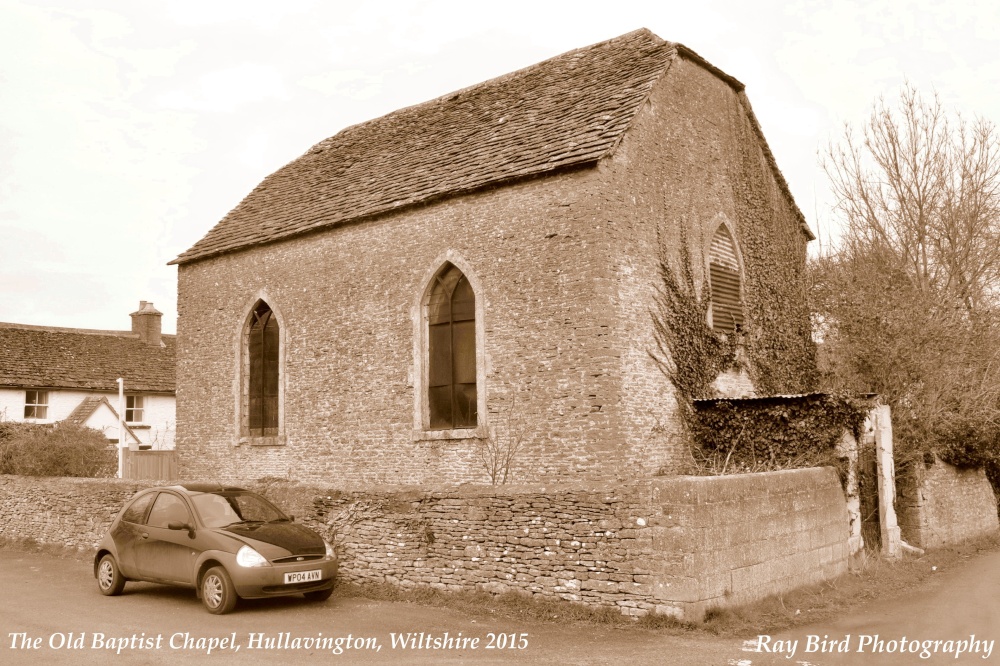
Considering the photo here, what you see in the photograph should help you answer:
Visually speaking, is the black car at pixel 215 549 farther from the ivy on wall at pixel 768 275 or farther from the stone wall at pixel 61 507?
the ivy on wall at pixel 768 275

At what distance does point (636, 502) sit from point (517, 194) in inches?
291

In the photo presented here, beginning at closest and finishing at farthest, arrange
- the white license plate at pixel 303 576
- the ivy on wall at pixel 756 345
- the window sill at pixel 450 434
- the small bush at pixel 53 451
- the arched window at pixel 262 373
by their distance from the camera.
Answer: the white license plate at pixel 303 576, the ivy on wall at pixel 756 345, the window sill at pixel 450 434, the arched window at pixel 262 373, the small bush at pixel 53 451

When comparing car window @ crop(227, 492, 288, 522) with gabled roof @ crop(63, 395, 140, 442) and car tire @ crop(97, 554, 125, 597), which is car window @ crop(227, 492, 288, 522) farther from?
gabled roof @ crop(63, 395, 140, 442)

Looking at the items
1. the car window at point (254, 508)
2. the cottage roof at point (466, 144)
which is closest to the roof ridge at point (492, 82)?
the cottage roof at point (466, 144)

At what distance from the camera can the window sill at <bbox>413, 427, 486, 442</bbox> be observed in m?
15.6

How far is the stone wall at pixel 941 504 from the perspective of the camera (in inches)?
608

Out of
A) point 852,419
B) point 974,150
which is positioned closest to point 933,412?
point 852,419

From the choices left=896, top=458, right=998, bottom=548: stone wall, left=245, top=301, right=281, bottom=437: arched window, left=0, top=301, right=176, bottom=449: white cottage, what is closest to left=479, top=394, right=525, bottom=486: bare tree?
left=245, top=301, right=281, bottom=437: arched window

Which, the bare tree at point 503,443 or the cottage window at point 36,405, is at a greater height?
the cottage window at point 36,405

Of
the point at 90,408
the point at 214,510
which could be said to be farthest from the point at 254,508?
the point at 90,408

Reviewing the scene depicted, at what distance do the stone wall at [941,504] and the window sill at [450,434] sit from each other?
7.82m

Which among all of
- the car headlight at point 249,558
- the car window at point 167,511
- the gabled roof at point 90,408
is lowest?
the car headlight at point 249,558

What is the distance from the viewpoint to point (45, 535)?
17.9 metres

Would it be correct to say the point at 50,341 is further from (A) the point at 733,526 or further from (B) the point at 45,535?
(A) the point at 733,526
